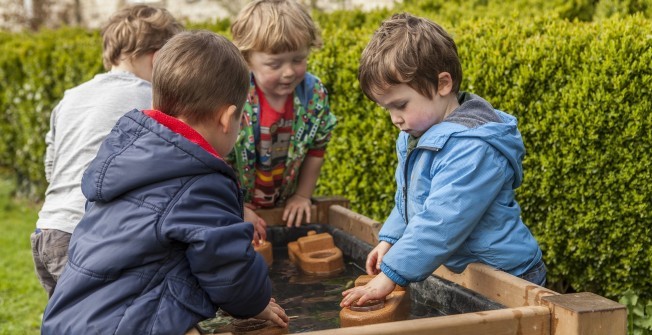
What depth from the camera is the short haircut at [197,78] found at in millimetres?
2455

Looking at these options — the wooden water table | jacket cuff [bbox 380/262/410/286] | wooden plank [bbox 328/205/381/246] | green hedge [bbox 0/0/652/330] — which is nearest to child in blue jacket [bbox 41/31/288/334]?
the wooden water table

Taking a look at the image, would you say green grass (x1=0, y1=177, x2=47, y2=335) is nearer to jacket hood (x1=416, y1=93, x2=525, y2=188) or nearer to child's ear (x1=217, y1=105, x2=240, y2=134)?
child's ear (x1=217, y1=105, x2=240, y2=134)

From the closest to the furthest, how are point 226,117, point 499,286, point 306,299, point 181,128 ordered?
point 181,128 → point 226,117 → point 499,286 → point 306,299

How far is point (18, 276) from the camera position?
650cm

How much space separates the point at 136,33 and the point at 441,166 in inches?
74.0

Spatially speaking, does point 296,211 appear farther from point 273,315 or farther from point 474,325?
point 474,325

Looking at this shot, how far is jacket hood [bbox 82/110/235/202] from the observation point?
2.25 m

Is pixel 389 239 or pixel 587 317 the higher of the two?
pixel 587 317

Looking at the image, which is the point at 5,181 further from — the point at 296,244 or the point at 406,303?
the point at 406,303

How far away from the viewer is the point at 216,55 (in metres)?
2.49

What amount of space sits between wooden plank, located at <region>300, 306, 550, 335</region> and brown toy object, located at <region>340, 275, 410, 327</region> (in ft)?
1.49

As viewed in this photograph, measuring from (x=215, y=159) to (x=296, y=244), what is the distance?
61.7 inches

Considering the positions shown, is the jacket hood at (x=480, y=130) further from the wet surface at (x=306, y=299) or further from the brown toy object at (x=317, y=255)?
the brown toy object at (x=317, y=255)

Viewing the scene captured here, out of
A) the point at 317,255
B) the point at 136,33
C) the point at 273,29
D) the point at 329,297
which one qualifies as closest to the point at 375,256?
the point at 329,297
